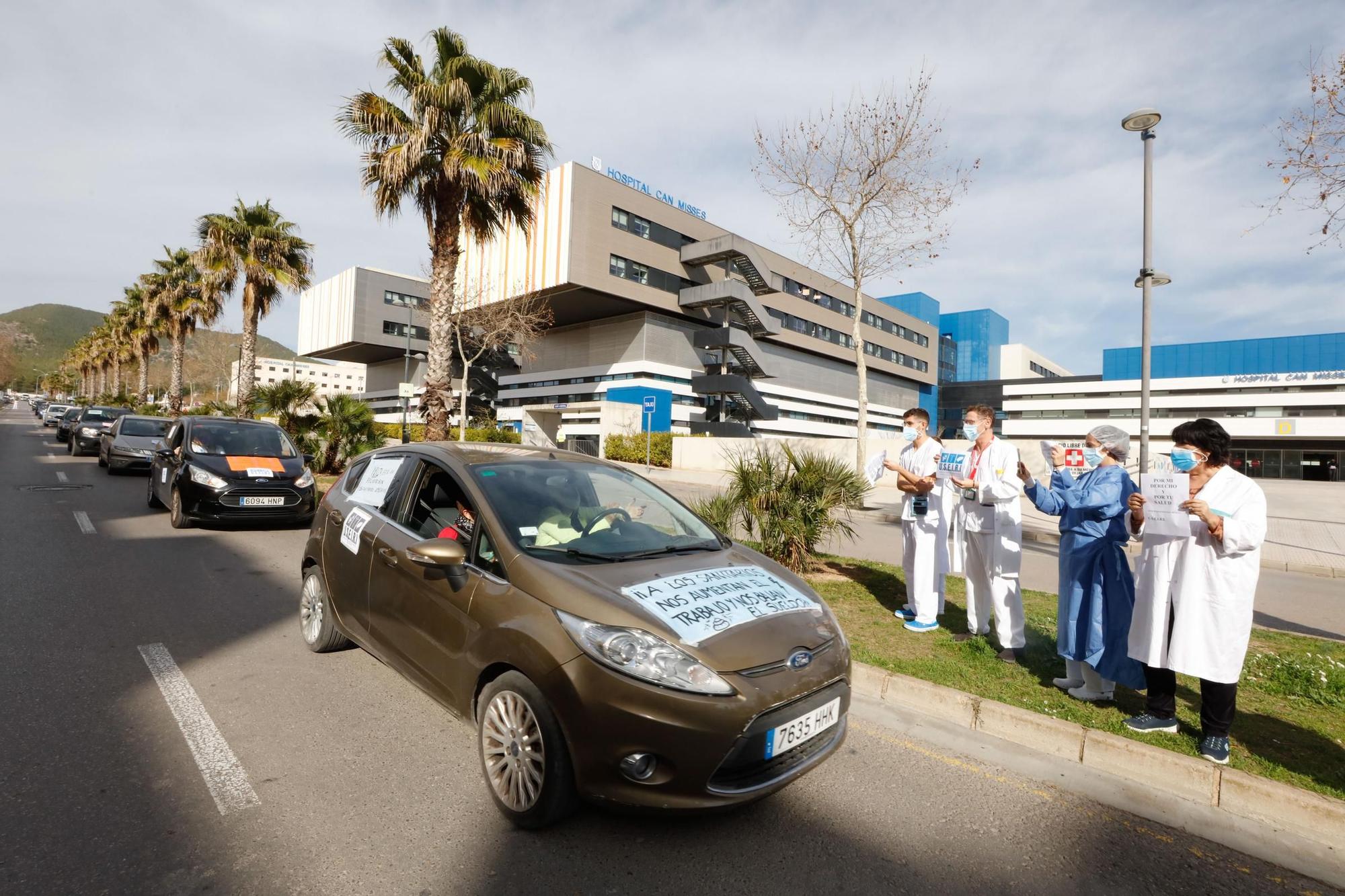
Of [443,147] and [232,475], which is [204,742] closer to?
[232,475]

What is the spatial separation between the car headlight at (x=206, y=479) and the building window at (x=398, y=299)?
180ft

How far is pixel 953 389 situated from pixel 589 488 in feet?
282

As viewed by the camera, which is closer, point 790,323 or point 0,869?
point 0,869

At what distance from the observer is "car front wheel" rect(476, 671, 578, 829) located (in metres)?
2.60

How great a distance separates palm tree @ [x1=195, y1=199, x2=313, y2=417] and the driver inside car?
24.8 meters

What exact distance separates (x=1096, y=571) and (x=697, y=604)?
2.84 metres

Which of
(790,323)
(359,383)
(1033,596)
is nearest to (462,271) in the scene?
(790,323)

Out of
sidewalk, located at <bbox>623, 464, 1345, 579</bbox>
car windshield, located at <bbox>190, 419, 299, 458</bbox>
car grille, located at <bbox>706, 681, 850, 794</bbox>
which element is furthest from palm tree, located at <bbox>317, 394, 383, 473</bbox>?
car grille, located at <bbox>706, 681, 850, 794</bbox>

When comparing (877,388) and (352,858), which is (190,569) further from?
(877,388)

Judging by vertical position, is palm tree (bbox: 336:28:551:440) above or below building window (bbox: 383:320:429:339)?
below

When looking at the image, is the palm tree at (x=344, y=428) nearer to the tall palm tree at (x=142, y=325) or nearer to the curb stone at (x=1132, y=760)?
the curb stone at (x=1132, y=760)

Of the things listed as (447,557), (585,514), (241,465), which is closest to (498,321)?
(241,465)

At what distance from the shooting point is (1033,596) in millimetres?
7055

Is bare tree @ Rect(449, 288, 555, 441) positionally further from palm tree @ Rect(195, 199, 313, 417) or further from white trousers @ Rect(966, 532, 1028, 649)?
white trousers @ Rect(966, 532, 1028, 649)
